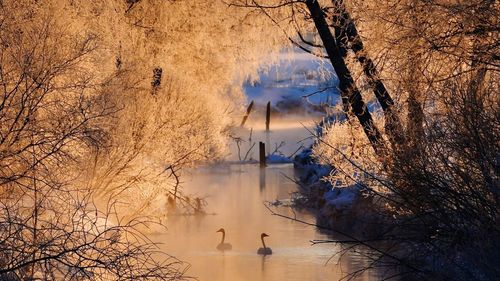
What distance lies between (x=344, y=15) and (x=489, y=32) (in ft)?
11.1

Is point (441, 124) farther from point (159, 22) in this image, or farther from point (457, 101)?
point (159, 22)

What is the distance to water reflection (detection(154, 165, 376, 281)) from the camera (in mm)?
14797

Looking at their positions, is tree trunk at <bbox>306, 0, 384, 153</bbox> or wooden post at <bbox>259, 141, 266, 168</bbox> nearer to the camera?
tree trunk at <bbox>306, 0, 384, 153</bbox>

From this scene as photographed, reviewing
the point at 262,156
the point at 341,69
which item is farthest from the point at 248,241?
the point at 262,156

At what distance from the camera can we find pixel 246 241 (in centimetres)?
1841

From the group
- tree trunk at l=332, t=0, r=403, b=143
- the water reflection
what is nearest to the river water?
the water reflection

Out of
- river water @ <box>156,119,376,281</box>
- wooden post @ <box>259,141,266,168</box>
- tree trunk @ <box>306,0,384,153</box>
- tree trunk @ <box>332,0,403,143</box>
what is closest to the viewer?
tree trunk @ <box>332,0,403,143</box>

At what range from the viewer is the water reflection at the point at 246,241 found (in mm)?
14797

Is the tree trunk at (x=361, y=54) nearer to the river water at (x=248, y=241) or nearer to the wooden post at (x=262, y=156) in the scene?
the river water at (x=248, y=241)

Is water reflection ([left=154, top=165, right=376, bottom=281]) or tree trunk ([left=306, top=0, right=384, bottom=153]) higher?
tree trunk ([left=306, top=0, right=384, bottom=153])

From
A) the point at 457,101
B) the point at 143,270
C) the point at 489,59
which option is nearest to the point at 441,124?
the point at 457,101

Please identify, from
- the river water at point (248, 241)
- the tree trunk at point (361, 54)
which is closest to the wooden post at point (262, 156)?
the river water at point (248, 241)

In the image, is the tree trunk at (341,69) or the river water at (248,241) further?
the river water at (248,241)

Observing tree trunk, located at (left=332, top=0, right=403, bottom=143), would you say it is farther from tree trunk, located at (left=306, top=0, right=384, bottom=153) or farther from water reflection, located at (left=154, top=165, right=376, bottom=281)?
water reflection, located at (left=154, top=165, right=376, bottom=281)
